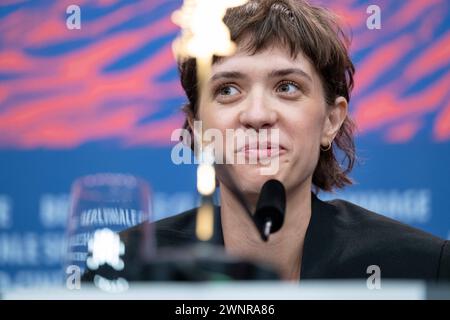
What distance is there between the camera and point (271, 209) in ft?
4.03

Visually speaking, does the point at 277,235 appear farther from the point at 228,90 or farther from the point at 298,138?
the point at 228,90

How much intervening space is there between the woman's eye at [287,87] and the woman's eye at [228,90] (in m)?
0.09

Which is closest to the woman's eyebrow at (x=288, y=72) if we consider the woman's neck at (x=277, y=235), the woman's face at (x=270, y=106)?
the woman's face at (x=270, y=106)

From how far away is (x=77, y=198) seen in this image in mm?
1105

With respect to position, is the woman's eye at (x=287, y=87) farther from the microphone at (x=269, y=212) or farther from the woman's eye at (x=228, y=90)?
the microphone at (x=269, y=212)

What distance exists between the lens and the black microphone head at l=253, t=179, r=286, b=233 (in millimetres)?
1219

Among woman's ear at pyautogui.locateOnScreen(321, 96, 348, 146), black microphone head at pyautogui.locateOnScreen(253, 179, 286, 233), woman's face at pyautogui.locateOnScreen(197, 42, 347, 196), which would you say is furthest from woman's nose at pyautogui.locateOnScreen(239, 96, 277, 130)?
black microphone head at pyautogui.locateOnScreen(253, 179, 286, 233)

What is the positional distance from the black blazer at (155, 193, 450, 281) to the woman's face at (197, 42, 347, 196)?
0.12 m

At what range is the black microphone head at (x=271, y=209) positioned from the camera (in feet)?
4.00

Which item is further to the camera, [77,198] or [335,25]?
[335,25]

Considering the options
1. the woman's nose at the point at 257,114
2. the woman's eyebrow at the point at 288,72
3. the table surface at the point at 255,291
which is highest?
the woman's eyebrow at the point at 288,72
